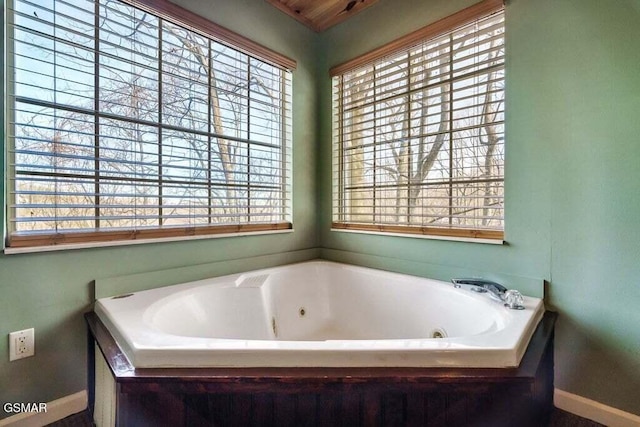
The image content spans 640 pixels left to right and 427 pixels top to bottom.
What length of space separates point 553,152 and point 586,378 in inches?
42.4

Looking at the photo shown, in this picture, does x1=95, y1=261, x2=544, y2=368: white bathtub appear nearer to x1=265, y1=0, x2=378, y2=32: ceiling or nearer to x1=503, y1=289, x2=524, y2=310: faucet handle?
x1=503, y1=289, x2=524, y2=310: faucet handle

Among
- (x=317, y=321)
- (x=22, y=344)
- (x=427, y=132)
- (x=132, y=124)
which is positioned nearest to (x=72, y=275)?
(x=22, y=344)

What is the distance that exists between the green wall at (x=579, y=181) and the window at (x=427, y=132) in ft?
0.31

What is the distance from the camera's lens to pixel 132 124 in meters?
1.61

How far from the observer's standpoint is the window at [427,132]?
5.60 ft

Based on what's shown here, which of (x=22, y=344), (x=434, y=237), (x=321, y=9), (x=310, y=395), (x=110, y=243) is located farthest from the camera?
(x=321, y=9)

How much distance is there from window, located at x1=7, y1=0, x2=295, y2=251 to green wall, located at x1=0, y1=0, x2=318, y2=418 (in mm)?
82

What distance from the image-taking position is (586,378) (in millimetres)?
1443

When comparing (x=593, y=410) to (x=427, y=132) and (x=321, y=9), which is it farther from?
(x=321, y=9)

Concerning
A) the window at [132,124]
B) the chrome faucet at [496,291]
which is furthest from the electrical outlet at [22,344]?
the chrome faucet at [496,291]

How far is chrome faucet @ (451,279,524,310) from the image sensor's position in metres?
1.37

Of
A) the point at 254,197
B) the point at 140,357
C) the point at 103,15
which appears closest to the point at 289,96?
the point at 254,197

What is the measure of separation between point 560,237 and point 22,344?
8.08 ft

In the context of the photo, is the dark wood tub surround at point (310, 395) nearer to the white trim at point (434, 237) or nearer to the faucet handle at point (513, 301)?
the faucet handle at point (513, 301)
